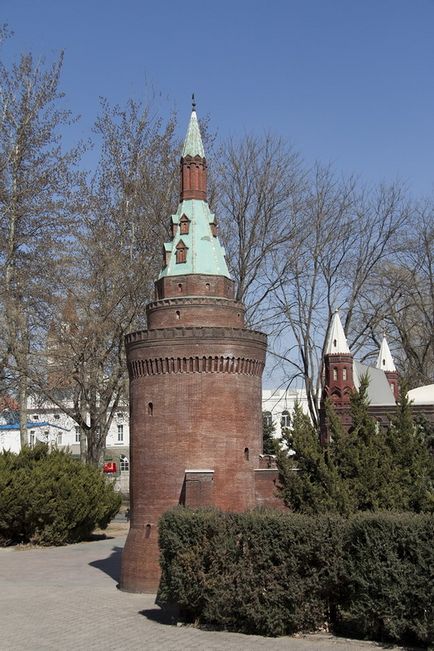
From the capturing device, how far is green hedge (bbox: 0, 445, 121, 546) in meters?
31.6

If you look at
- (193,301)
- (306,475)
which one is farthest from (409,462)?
(193,301)

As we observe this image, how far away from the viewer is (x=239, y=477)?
22.6 meters

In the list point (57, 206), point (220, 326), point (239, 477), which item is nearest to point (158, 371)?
point (220, 326)

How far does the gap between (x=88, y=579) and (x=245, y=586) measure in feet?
32.5

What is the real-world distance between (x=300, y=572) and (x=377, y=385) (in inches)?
967

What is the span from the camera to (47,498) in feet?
105


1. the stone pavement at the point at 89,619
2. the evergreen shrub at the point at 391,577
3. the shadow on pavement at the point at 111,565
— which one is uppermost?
the evergreen shrub at the point at 391,577

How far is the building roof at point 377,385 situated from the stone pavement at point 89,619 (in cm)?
1526

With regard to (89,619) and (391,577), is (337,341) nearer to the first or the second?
(89,619)

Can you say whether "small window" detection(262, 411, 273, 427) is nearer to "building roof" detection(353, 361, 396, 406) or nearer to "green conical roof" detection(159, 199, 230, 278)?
"building roof" detection(353, 361, 396, 406)

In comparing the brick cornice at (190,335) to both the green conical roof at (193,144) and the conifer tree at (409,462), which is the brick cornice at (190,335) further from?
the green conical roof at (193,144)

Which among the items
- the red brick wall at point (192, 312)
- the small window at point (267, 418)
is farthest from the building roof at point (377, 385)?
the red brick wall at point (192, 312)

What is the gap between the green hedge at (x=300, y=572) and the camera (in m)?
14.0

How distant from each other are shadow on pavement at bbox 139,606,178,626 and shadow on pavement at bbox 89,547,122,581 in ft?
20.0
